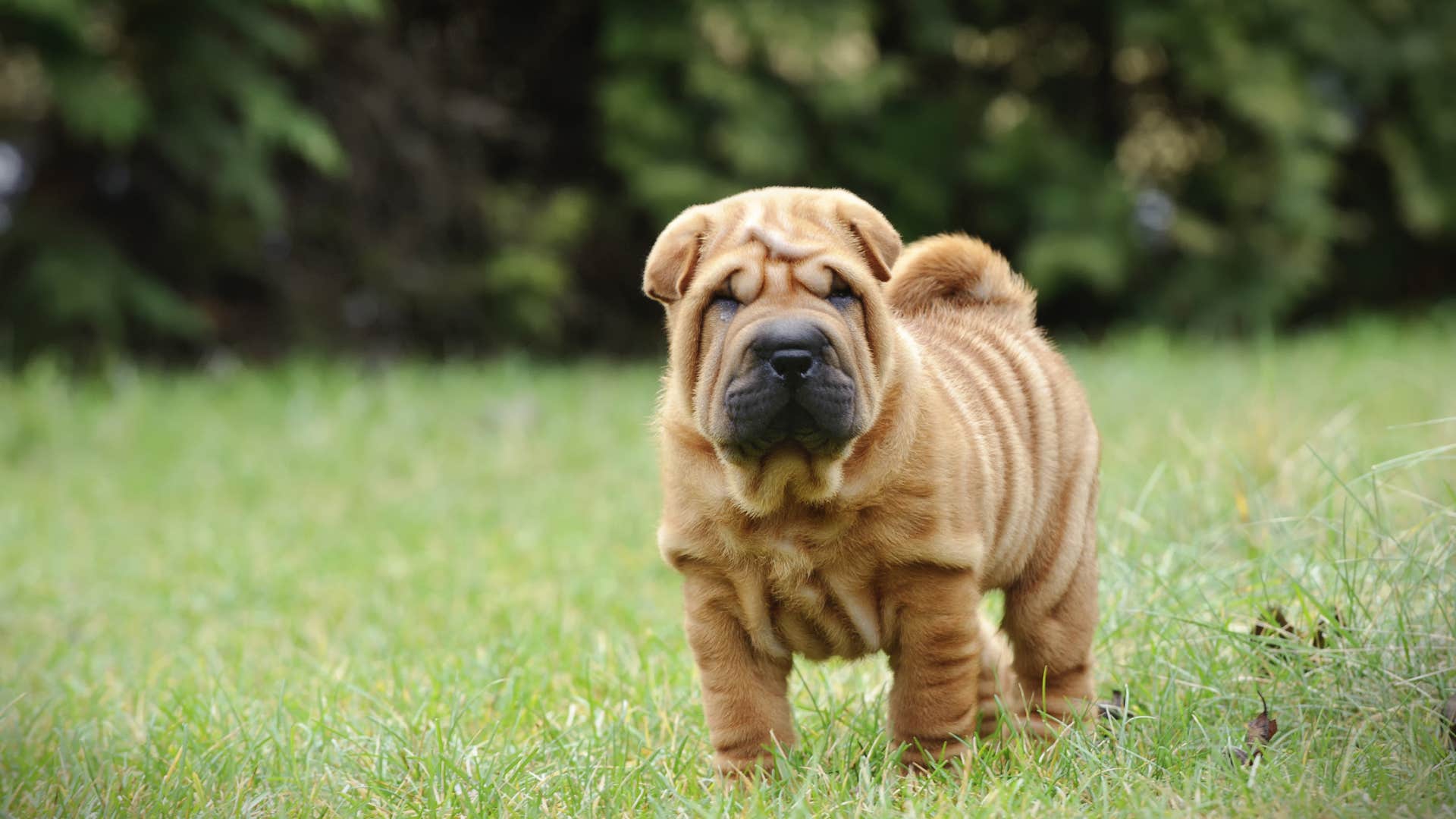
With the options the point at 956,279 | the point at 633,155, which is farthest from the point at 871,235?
the point at 633,155

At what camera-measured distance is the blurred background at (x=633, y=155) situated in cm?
888

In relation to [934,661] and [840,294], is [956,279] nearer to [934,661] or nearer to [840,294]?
[840,294]

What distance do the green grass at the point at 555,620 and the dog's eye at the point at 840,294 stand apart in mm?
922

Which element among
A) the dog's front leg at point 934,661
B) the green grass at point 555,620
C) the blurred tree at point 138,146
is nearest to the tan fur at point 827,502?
the dog's front leg at point 934,661

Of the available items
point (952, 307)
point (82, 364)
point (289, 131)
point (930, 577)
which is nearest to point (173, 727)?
point (930, 577)

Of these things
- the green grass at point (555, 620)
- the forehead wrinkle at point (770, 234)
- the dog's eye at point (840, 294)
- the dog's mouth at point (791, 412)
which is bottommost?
the green grass at point (555, 620)

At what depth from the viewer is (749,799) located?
103 inches

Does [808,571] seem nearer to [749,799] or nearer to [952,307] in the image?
[749,799]

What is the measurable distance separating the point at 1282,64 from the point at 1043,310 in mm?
2611

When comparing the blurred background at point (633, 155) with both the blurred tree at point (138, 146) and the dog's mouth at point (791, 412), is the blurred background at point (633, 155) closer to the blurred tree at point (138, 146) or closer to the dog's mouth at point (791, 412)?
the blurred tree at point (138, 146)

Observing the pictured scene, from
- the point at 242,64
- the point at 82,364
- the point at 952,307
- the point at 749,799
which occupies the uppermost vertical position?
the point at 242,64

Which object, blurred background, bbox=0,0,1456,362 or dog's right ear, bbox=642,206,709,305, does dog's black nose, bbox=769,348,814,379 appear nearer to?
dog's right ear, bbox=642,206,709,305

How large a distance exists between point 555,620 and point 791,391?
1.94 meters

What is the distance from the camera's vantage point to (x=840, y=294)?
2723 mm
